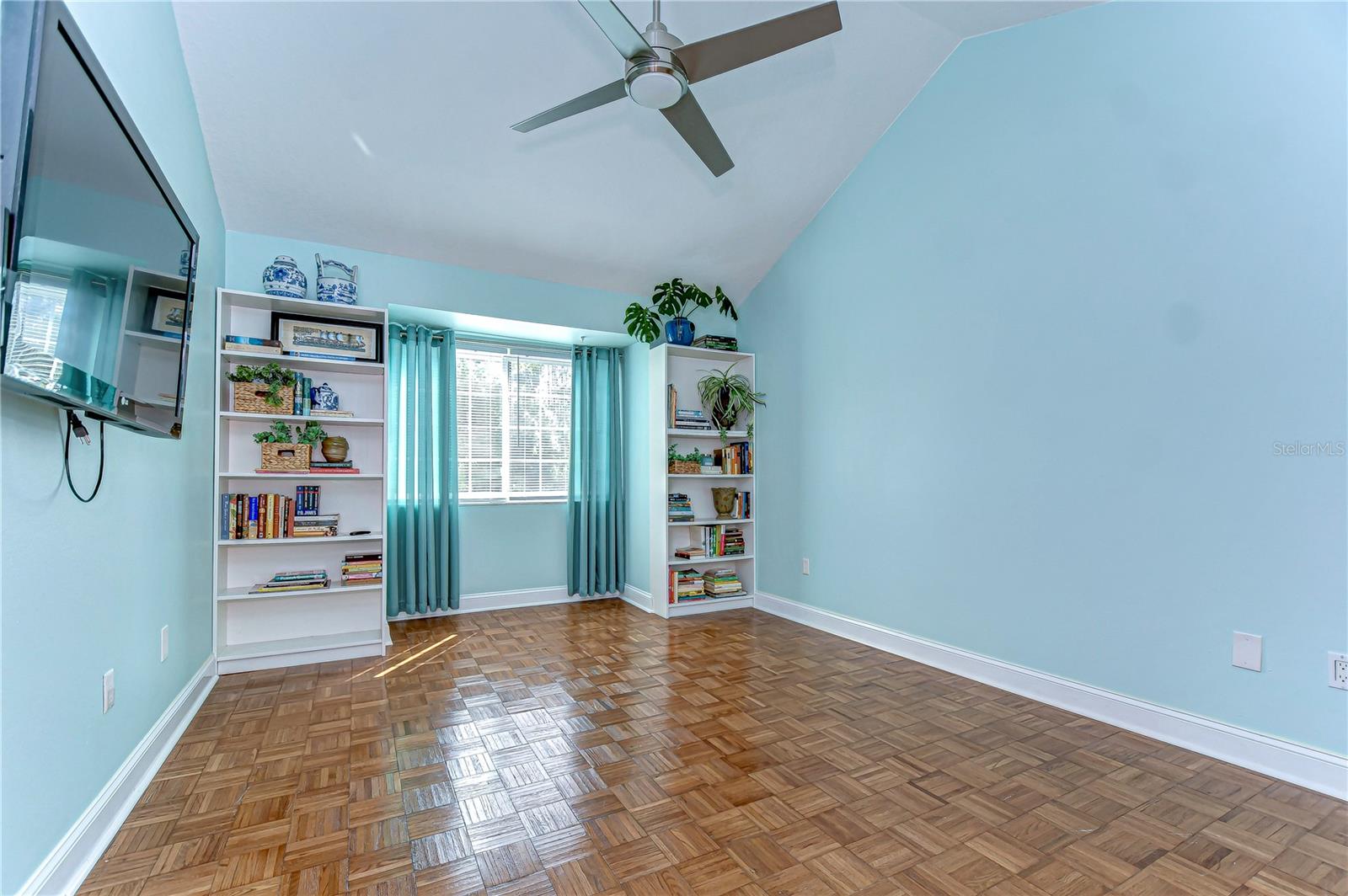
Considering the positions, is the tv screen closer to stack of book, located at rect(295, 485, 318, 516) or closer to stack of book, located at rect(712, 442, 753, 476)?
stack of book, located at rect(295, 485, 318, 516)

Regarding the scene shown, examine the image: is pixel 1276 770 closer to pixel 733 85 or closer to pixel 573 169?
pixel 733 85

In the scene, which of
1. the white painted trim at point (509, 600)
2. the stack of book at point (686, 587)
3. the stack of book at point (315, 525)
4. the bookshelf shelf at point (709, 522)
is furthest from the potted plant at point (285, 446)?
the stack of book at point (686, 587)

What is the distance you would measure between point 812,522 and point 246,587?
3414mm

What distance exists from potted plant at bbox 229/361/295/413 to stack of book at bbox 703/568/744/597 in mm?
2975

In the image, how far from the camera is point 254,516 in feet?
10.9

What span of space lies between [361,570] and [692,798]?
2.53m

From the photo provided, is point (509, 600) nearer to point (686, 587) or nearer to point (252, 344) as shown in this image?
point (686, 587)

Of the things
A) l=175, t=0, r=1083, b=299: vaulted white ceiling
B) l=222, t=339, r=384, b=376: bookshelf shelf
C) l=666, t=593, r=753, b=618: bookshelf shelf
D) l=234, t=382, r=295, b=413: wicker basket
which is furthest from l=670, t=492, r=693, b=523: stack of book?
l=234, t=382, r=295, b=413: wicker basket

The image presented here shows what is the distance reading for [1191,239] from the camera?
Answer: 7.77 feet

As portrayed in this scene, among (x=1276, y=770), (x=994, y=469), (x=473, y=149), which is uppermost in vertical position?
(x=473, y=149)

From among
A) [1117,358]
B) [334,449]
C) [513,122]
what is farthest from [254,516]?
[1117,358]

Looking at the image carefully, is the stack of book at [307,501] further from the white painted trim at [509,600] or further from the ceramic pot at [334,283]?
the white painted trim at [509,600]

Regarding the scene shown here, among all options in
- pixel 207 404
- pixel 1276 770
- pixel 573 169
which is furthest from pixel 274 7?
pixel 1276 770

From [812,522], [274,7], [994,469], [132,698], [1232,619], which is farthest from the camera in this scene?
[812,522]
